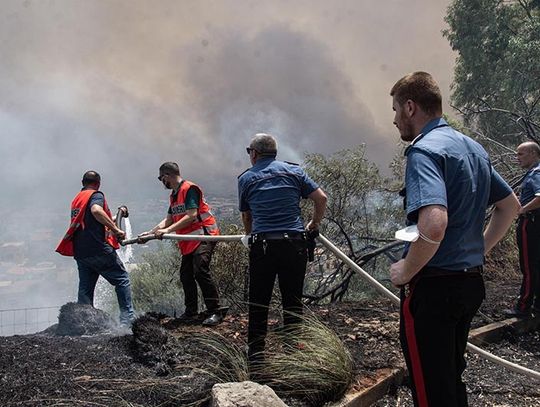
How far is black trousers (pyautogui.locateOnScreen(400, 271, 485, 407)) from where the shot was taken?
1.95 meters

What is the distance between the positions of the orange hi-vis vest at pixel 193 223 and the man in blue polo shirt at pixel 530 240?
2.96 meters

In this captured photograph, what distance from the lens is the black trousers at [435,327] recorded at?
6.39ft

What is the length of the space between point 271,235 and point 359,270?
65cm

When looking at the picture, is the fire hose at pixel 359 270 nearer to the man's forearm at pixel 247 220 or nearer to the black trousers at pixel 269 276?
the man's forearm at pixel 247 220

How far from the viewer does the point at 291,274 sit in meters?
Answer: 3.48

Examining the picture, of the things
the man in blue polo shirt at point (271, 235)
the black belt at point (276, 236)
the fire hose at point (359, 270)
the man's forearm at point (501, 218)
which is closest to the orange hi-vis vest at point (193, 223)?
the fire hose at point (359, 270)

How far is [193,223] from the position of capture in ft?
16.5

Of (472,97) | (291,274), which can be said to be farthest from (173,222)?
(472,97)

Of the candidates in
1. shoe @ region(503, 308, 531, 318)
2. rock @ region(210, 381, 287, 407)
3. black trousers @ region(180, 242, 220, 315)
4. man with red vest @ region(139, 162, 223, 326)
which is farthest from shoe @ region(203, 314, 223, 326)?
shoe @ region(503, 308, 531, 318)

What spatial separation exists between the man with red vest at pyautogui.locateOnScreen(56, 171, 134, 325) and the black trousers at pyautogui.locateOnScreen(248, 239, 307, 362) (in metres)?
2.20

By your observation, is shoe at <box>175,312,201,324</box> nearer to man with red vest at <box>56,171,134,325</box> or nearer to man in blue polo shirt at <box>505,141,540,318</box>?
man with red vest at <box>56,171,134,325</box>

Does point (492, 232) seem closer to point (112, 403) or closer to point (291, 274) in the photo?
point (291, 274)

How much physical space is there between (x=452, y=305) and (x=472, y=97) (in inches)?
956

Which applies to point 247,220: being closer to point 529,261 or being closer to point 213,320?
point 213,320
